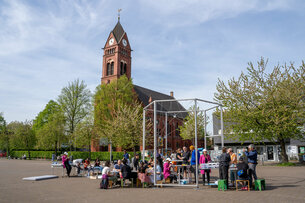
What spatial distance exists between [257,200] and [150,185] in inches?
223

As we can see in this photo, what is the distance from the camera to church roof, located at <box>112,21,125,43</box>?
5562cm

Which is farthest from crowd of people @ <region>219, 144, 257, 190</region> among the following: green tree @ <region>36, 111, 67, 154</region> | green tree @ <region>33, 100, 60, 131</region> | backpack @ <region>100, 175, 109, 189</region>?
green tree @ <region>33, 100, 60, 131</region>

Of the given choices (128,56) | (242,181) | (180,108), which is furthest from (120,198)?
(180,108)

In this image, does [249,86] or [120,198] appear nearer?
[120,198]

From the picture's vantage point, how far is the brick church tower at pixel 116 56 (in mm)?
53175

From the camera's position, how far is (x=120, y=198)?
9.09m

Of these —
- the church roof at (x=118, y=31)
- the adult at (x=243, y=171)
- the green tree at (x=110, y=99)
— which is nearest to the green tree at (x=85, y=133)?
the green tree at (x=110, y=99)

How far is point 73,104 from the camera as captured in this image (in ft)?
153

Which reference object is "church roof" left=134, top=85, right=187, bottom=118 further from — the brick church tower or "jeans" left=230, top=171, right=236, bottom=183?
"jeans" left=230, top=171, right=236, bottom=183

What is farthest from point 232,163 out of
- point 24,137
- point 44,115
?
point 44,115

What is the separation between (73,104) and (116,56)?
14.1m

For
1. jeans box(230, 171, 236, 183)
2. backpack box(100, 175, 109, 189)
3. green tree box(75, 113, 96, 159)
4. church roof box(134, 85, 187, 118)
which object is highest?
church roof box(134, 85, 187, 118)

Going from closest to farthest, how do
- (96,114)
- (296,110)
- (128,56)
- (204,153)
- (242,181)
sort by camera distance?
1. (242,181)
2. (204,153)
3. (296,110)
4. (96,114)
5. (128,56)

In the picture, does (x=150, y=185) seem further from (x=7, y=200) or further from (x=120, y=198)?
(x=7, y=200)
